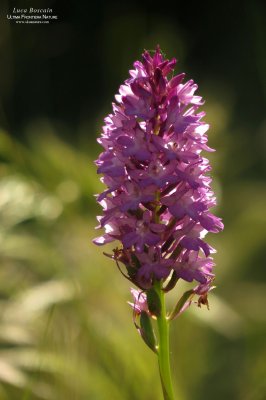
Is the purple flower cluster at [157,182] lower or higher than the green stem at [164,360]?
higher

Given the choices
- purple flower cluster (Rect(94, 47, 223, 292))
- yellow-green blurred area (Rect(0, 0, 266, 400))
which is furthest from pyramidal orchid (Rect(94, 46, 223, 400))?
yellow-green blurred area (Rect(0, 0, 266, 400))

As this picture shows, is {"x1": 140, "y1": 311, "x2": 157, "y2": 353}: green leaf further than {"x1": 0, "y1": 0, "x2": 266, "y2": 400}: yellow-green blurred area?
No

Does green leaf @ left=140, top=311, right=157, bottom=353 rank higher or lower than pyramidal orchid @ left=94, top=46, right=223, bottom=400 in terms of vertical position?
lower

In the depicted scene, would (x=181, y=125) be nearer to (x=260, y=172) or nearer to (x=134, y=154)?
(x=134, y=154)

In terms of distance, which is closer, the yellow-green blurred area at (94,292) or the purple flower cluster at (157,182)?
the purple flower cluster at (157,182)

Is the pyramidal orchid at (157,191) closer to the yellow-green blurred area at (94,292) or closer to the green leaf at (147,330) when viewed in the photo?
the green leaf at (147,330)

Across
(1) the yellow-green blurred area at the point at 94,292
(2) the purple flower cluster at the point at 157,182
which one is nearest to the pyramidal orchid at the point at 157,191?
(2) the purple flower cluster at the point at 157,182

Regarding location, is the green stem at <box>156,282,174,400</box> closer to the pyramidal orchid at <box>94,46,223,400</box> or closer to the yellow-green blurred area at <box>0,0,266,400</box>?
the pyramidal orchid at <box>94,46,223,400</box>

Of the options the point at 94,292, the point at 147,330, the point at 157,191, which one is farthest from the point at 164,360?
the point at 94,292

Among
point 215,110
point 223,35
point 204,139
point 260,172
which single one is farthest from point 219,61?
point 204,139
